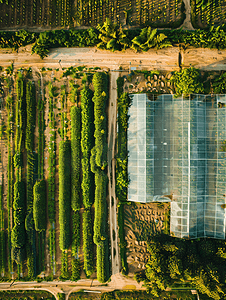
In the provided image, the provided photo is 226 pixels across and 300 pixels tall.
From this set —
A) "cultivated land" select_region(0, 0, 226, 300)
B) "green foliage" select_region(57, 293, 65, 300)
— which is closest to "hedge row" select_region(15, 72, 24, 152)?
"cultivated land" select_region(0, 0, 226, 300)

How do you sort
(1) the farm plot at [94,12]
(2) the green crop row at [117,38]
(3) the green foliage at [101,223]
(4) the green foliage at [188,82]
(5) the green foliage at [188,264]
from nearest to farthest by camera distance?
(5) the green foliage at [188,264] → (4) the green foliage at [188,82] → (2) the green crop row at [117,38] → (3) the green foliage at [101,223] → (1) the farm plot at [94,12]

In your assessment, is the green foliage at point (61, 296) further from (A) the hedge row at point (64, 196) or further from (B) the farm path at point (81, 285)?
(A) the hedge row at point (64, 196)

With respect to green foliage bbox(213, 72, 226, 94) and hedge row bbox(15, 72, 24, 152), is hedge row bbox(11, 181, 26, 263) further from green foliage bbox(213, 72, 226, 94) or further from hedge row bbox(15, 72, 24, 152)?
green foliage bbox(213, 72, 226, 94)

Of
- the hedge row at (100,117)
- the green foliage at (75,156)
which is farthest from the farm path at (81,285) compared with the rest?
the hedge row at (100,117)

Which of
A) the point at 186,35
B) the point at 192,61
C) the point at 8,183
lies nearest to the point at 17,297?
the point at 8,183

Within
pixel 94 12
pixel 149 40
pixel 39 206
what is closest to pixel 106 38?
pixel 94 12

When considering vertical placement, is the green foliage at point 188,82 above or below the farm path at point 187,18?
below

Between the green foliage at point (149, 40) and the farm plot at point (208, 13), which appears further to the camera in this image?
the farm plot at point (208, 13)
